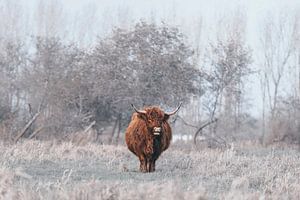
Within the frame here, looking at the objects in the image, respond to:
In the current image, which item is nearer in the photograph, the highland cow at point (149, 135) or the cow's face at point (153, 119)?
the cow's face at point (153, 119)

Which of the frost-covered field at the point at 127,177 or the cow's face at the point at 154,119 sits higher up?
the cow's face at the point at 154,119

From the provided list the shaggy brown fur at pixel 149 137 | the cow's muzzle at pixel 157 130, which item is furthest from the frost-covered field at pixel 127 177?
the cow's muzzle at pixel 157 130

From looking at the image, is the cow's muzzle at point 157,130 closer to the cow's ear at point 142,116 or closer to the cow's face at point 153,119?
the cow's face at point 153,119

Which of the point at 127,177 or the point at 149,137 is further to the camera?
the point at 149,137

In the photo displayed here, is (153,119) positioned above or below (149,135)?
above

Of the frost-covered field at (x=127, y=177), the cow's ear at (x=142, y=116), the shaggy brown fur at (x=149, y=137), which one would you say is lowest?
the frost-covered field at (x=127, y=177)

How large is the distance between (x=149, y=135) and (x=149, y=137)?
0.18 feet

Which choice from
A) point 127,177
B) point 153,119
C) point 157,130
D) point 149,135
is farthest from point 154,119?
point 127,177

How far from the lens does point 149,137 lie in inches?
627

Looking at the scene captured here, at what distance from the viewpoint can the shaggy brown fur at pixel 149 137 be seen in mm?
15672

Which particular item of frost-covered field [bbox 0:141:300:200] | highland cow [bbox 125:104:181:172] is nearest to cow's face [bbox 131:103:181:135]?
highland cow [bbox 125:104:181:172]

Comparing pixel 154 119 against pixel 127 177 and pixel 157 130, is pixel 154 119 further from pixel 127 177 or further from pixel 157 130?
pixel 127 177

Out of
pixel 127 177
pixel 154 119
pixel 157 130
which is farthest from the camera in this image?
pixel 154 119

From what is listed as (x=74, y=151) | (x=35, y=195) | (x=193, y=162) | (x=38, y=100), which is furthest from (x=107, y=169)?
(x=38, y=100)
